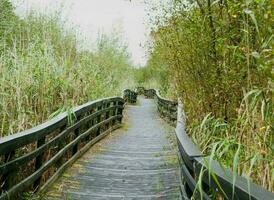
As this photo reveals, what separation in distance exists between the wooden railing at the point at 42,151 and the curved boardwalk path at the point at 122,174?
17 centimetres

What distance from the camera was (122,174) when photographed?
6086 mm

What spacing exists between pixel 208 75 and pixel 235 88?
732 mm

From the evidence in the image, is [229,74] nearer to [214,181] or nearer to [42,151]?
[214,181]

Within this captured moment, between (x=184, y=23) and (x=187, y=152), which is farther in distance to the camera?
(x=184, y=23)

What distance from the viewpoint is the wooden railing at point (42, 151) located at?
3854mm

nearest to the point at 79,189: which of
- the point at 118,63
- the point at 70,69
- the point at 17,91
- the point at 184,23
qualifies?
the point at 17,91

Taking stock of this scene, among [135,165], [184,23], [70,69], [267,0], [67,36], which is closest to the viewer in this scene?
[267,0]

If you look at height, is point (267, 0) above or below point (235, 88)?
above

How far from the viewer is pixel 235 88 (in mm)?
4164

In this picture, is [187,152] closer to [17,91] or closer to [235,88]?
[235,88]

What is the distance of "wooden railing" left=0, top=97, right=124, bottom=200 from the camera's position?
12.6 feet

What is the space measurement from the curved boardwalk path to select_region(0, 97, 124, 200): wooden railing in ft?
0.56

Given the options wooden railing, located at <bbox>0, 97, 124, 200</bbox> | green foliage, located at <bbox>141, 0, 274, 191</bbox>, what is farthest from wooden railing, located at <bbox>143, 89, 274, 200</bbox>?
wooden railing, located at <bbox>0, 97, 124, 200</bbox>

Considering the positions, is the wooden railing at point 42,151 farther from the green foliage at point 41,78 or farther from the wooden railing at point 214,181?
the wooden railing at point 214,181
